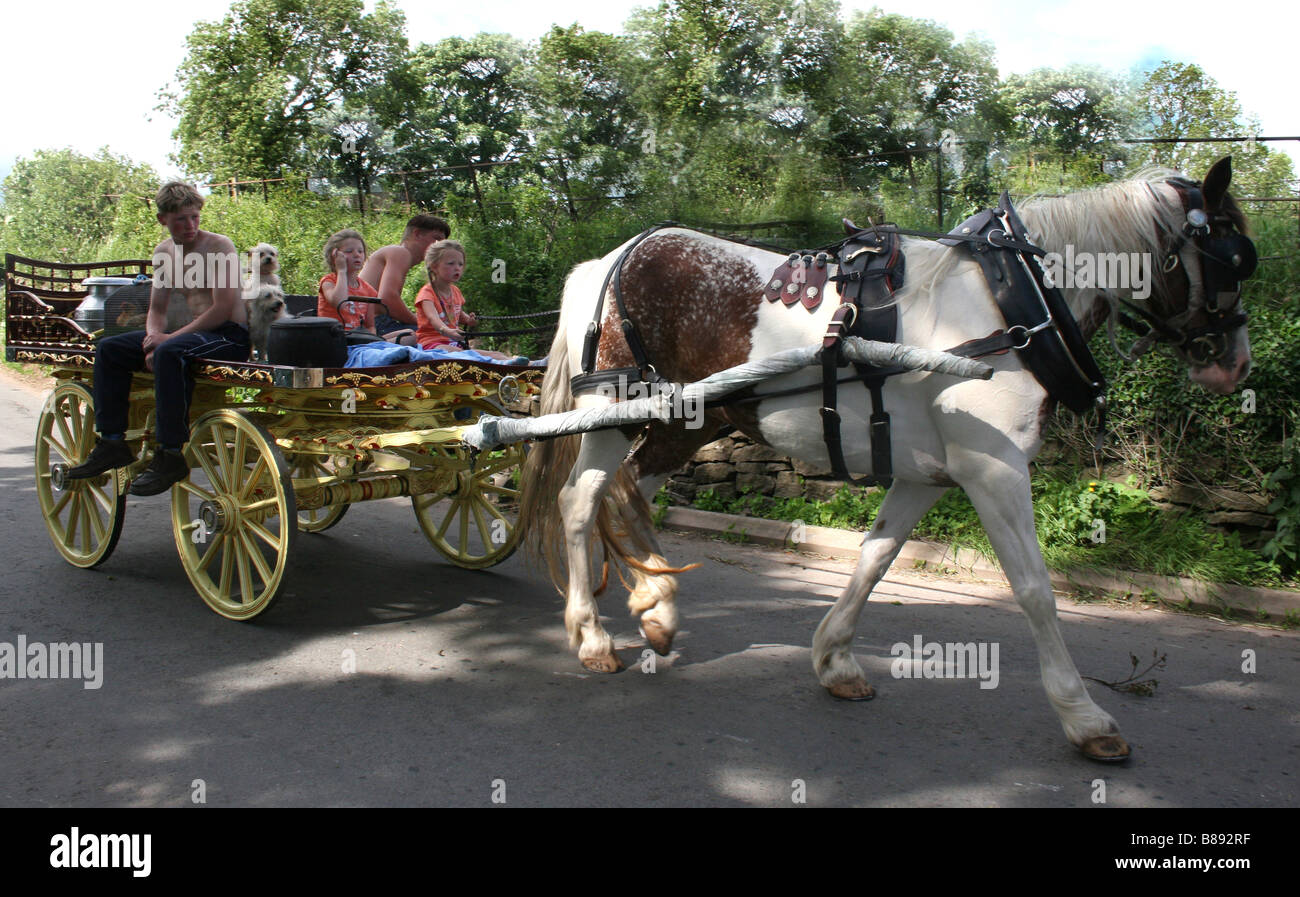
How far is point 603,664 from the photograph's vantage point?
404 centimetres

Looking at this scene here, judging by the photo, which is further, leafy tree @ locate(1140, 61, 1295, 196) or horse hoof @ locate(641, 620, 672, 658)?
leafy tree @ locate(1140, 61, 1295, 196)

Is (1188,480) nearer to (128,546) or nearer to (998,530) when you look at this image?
(998,530)

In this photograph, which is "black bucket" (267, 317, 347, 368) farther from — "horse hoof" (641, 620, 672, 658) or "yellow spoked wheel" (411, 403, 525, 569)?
"horse hoof" (641, 620, 672, 658)

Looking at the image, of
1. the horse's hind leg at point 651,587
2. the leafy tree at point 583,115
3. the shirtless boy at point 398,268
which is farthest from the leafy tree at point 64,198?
the horse's hind leg at point 651,587

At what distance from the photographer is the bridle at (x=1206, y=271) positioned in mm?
3225

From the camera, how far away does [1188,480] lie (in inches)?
225

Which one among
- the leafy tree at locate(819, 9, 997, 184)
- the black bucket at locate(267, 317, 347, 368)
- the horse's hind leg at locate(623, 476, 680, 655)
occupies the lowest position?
the horse's hind leg at locate(623, 476, 680, 655)

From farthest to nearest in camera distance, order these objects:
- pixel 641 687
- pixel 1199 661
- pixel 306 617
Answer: pixel 306 617 < pixel 1199 661 < pixel 641 687

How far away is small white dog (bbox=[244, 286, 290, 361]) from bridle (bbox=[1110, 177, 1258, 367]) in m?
3.93

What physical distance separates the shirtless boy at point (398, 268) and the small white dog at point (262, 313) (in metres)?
0.75

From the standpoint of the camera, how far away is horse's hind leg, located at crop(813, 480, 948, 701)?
3746mm


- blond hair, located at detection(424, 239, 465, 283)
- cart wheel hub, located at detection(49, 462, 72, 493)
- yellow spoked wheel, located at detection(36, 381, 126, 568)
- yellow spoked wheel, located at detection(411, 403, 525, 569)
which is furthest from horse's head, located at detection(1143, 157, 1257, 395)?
cart wheel hub, located at detection(49, 462, 72, 493)

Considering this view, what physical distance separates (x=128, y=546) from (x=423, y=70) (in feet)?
59.7

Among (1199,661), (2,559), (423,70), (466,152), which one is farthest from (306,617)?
(423,70)
